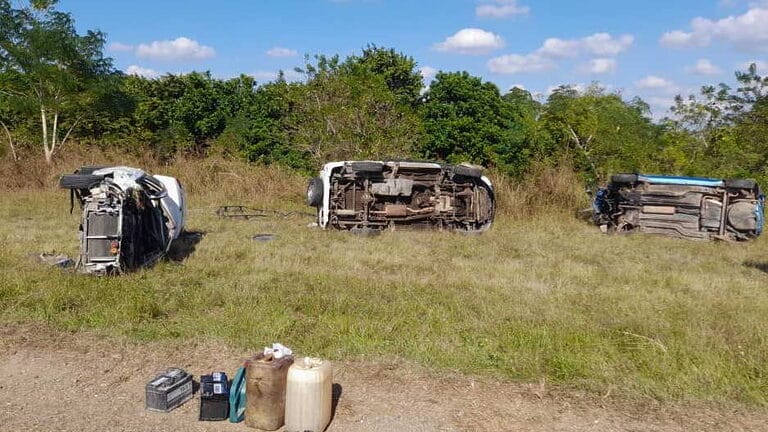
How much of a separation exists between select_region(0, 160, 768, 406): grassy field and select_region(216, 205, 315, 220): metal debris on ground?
2.44 m

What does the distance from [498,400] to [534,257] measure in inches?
215

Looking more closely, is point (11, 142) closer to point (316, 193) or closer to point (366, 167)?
point (316, 193)

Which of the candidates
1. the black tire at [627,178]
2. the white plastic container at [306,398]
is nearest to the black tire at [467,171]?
the black tire at [627,178]

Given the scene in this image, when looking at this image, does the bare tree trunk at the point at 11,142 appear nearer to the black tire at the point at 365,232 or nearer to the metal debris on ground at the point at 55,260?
the metal debris on ground at the point at 55,260

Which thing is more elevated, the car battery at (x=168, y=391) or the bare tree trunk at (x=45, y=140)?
the bare tree trunk at (x=45, y=140)

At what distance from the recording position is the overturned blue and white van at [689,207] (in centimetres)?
1189

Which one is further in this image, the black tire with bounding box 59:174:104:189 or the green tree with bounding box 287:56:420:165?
the green tree with bounding box 287:56:420:165

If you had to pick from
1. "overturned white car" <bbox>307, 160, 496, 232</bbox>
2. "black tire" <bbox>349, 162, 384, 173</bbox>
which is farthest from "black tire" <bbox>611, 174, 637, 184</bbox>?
"black tire" <bbox>349, 162, 384, 173</bbox>

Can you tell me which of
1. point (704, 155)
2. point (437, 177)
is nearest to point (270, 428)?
point (437, 177)

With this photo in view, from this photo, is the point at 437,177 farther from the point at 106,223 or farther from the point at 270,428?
the point at 270,428

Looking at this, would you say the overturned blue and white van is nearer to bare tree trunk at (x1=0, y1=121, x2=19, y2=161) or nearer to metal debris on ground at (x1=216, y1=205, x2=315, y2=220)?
metal debris on ground at (x1=216, y1=205, x2=315, y2=220)

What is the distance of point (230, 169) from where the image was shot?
59.7 feet

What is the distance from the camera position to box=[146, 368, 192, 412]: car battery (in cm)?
416

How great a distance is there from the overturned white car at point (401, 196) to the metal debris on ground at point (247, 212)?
2418 millimetres
